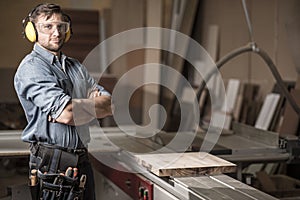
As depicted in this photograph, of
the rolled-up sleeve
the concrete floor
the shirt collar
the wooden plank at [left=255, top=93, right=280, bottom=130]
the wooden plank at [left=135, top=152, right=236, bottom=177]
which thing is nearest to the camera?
the rolled-up sleeve

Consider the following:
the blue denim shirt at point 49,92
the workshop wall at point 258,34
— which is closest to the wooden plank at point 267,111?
the workshop wall at point 258,34

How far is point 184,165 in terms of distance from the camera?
1818 mm

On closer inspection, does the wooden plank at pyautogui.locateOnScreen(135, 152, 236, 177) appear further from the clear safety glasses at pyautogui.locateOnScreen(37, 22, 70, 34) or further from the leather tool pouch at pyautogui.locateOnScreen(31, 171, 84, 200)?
the clear safety glasses at pyautogui.locateOnScreen(37, 22, 70, 34)

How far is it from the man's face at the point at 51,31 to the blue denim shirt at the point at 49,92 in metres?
0.03

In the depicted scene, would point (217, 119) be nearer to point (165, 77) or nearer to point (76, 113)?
point (165, 77)

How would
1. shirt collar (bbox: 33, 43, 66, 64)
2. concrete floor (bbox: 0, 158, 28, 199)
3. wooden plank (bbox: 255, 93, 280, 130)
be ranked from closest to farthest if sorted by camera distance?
shirt collar (bbox: 33, 43, 66, 64) → concrete floor (bbox: 0, 158, 28, 199) → wooden plank (bbox: 255, 93, 280, 130)

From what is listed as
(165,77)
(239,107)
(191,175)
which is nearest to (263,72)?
(239,107)

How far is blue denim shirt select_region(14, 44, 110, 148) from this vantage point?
1549 mm

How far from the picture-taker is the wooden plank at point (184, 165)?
1.77 m

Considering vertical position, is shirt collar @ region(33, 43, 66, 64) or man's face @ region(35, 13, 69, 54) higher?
man's face @ region(35, 13, 69, 54)

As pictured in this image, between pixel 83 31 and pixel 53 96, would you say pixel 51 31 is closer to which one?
pixel 53 96

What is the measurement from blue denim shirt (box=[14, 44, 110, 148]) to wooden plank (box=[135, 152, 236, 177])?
0.29 m

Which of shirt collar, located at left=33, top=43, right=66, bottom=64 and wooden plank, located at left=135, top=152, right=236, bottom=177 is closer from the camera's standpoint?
shirt collar, located at left=33, top=43, right=66, bottom=64

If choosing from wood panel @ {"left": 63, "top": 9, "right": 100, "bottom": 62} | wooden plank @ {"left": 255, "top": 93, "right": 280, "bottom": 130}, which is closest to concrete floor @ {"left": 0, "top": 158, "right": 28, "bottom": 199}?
wooden plank @ {"left": 255, "top": 93, "right": 280, "bottom": 130}
